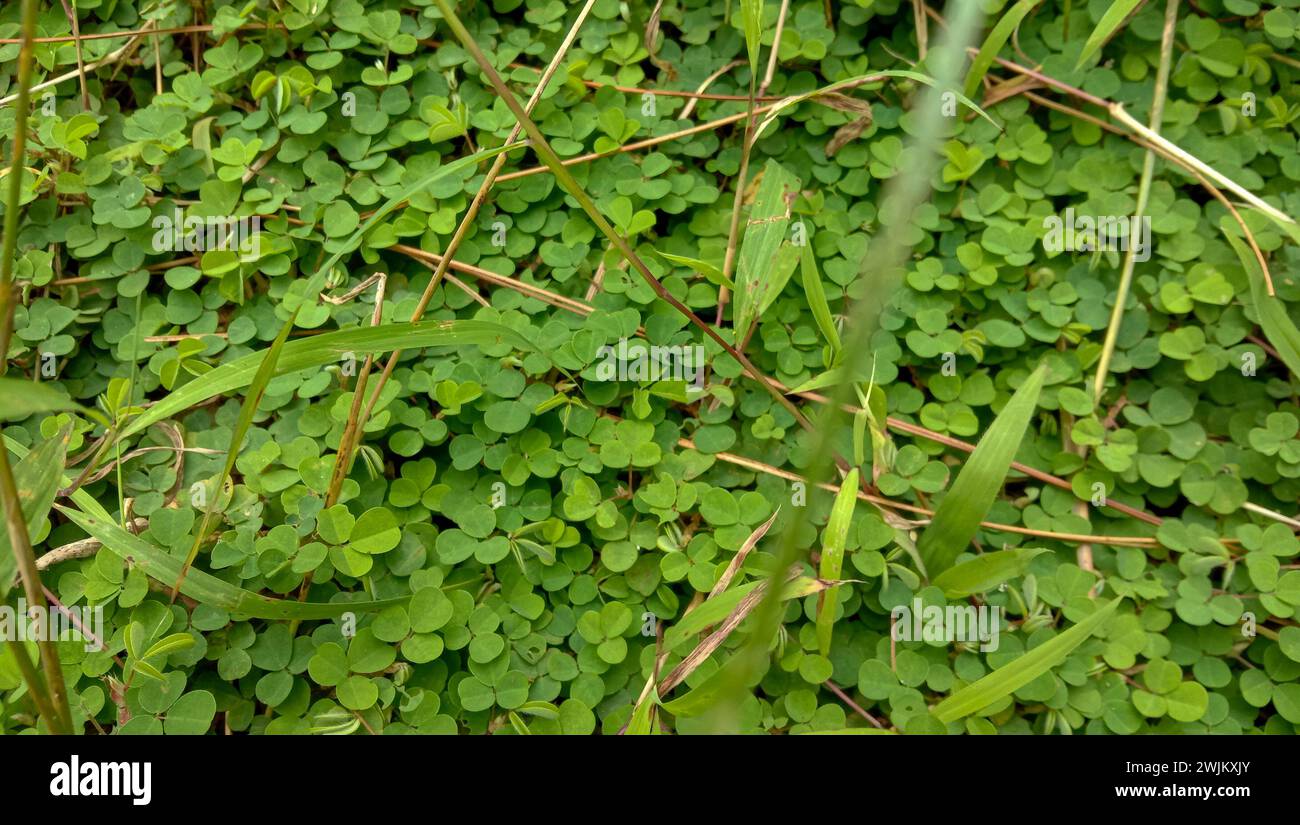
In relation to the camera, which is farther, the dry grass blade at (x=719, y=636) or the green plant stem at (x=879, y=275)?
the dry grass blade at (x=719, y=636)

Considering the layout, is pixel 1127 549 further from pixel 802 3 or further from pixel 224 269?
pixel 224 269

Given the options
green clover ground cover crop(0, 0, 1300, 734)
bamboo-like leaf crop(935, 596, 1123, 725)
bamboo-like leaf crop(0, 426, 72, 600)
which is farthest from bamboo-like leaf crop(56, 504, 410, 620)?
bamboo-like leaf crop(935, 596, 1123, 725)

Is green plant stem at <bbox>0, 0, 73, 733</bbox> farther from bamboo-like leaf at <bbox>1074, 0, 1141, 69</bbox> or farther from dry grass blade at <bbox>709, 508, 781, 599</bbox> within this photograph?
bamboo-like leaf at <bbox>1074, 0, 1141, 69</bbox>

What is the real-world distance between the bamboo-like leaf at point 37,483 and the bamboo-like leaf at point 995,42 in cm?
194

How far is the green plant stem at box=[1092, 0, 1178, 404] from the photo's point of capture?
1.90 metres

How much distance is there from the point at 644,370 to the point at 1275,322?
53.2 inches

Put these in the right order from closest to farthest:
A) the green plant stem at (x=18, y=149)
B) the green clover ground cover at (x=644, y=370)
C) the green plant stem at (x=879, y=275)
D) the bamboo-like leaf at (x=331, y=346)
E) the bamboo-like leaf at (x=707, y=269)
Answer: the green plant stem at (x=879, y=275), the green plant stem at (x=18, y=149), the bamboo-like leaf at (x=331, y=346), the green clover ground cover at (x=644, y=370), the bamboo-like leaf at (x=707, y=269)

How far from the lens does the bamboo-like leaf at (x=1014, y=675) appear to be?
154 cm

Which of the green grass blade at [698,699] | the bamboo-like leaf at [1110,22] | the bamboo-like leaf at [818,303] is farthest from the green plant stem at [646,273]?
the bamboo-like leaf at [1110,22]

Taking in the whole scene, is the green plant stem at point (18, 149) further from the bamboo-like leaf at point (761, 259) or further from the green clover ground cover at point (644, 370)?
the bamboo-like leaf at point (761, 259)

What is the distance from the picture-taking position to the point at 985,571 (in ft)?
5.38

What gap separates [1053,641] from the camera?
1548 millimetres

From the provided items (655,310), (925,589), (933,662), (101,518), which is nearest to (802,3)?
(655,310)

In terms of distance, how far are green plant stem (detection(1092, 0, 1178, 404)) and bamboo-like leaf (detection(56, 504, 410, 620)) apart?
→ 62.6 inches
